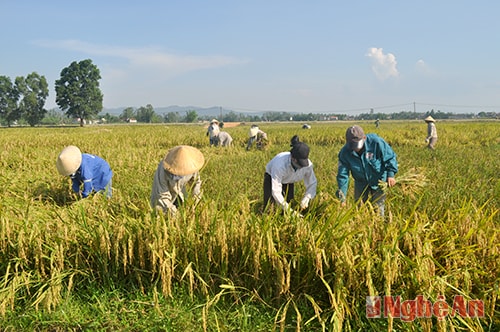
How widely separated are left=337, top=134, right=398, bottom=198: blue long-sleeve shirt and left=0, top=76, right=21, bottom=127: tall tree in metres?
74.4

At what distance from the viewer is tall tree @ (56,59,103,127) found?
195ft

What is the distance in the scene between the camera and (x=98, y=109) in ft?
205

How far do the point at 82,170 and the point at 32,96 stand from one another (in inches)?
2803

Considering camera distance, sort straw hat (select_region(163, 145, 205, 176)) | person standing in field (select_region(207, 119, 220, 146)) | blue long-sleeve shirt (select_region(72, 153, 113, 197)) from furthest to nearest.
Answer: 1. person standing in field (select_region(207, 119, 220, 146))
2. blue long-sleeve shirt (select_region(72, 153, 113, 197))
3. straw hat (select_region(163, 145, 205, 176))

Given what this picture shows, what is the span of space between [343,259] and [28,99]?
74419mm

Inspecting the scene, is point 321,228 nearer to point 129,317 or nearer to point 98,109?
point 129,317

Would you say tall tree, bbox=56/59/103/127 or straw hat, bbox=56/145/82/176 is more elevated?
tall tree, bbox=56/59/103/127

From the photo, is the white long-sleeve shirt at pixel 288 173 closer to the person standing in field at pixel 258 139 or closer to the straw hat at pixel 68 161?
the straw hat at pixel 68 161

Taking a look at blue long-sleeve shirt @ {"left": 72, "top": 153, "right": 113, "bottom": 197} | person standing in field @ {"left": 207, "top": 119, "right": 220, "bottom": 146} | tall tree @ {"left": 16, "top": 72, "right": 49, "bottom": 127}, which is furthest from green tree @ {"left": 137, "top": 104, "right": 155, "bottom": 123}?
blue long-sleeve shirt @ {"left": 72, "top": 153, "right": 113, "bottom": 197}

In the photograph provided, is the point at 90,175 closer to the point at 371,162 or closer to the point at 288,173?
the point at 288,173

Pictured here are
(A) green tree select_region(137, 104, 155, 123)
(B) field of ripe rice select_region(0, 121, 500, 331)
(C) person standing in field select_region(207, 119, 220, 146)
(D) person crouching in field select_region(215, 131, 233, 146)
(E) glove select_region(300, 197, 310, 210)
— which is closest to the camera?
(B) field of ripe rice select_region(0, 121, 500, 331)

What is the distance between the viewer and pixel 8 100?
62.4 metres

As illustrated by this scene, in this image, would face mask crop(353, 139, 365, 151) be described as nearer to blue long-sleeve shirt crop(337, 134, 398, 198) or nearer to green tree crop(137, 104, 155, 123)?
blue long-sleeve shirt crop(337, 134, 398, 198)

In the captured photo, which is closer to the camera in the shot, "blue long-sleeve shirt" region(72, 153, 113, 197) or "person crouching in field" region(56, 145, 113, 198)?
"person crouching in field" region(56, 145, 113, 198)
